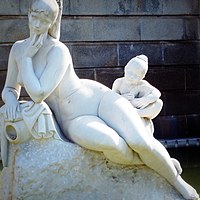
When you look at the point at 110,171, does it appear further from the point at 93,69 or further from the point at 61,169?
the point at 93,69

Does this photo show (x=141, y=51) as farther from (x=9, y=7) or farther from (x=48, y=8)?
(x=48, y=8)

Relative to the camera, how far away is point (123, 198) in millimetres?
4820

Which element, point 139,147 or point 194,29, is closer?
point 139,147

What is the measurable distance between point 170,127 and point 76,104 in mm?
4913

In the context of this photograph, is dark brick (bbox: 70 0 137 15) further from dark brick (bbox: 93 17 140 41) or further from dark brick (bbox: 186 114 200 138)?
dark brick (bbox: 186 114 200 138)

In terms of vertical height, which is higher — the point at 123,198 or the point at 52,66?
the point at 52,66

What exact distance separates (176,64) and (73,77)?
194 inches

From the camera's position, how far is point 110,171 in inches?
189

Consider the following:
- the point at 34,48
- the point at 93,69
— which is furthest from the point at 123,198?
the point at 93,69

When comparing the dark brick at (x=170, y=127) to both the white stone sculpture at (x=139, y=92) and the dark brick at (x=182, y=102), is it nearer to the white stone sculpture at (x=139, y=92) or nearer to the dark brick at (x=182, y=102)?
the dark brick at (x=182, y=102)

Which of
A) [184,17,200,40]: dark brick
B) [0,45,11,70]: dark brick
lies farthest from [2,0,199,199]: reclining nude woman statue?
[184,17,200,40]: dark brick

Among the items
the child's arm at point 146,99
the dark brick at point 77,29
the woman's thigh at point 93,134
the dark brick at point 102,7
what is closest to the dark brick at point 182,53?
the dark brick at point 102,7

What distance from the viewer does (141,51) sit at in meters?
9.41

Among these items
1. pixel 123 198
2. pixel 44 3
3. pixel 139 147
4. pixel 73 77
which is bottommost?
pixel 123 198
